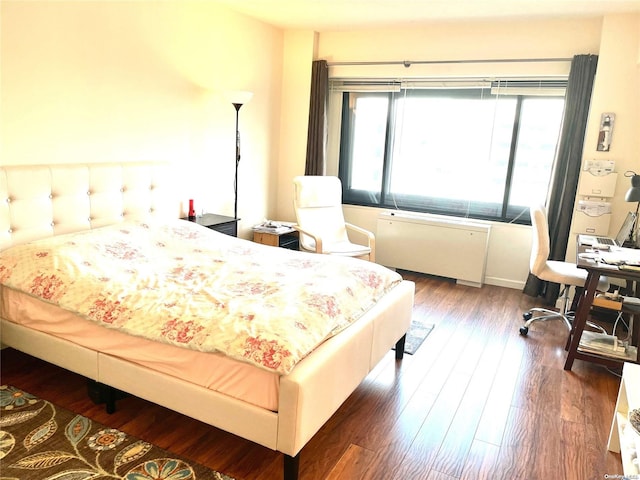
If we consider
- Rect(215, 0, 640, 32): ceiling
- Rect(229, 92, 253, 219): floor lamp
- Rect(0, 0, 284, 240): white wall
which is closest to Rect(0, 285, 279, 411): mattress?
Rect(0, 0, 284, 240): white wall

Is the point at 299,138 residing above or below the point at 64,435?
above

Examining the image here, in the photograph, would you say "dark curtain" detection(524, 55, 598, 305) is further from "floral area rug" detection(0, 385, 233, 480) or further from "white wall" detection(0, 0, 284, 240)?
"floral area rug" detection(0, 385, 233, 480)

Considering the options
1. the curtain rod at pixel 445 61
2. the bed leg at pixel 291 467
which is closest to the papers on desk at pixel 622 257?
the curtain rod at pixel 445 61

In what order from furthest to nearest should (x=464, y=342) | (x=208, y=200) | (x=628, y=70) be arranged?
(x=208, y=200), (x=628, y=70), (x=464, y=342)

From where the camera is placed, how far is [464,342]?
3352 millimetres

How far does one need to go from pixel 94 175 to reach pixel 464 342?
2.72m

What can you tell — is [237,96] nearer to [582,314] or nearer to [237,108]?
[237,108]

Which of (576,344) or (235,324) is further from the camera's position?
(576,344)

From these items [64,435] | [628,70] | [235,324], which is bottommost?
[64,435]

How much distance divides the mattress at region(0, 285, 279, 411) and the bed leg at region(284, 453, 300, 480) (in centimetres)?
21

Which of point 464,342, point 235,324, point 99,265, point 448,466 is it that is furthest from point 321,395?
point 464,342

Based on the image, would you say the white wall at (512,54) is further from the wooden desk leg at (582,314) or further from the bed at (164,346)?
the bed at (164,346)

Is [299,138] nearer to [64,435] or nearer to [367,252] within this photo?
[367,252]

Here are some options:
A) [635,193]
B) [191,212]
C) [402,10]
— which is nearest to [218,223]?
[191,212]
